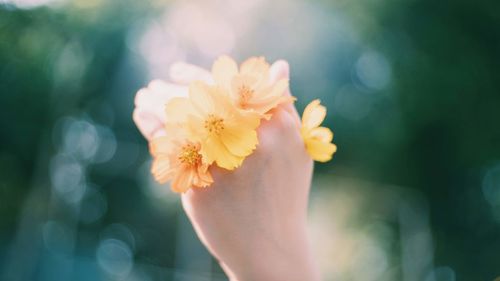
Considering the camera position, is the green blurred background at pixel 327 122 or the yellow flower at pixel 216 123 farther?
the green blurred background at pixel 327 122

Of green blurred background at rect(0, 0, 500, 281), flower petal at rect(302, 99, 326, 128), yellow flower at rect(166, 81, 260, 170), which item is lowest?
yellow flower at rect(166, 81, 260, 170)

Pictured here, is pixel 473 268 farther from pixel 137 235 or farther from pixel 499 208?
pixel 137 235

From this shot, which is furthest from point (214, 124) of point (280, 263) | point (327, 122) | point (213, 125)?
point (327, 122)

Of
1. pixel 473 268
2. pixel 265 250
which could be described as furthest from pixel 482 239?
pixel 265 250

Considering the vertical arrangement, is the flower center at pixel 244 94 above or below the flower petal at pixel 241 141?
above

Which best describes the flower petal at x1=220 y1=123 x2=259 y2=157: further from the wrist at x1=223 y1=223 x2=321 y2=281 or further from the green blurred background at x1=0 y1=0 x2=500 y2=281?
the green blurred background at x1=0 y1=0 x2=500 y2=281

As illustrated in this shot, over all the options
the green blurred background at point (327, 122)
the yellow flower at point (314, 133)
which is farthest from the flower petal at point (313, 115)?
the green blurred background at point (327, 122)

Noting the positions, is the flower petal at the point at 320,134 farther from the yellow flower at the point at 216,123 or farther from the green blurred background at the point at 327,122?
the green blurred background at the point at 327,122

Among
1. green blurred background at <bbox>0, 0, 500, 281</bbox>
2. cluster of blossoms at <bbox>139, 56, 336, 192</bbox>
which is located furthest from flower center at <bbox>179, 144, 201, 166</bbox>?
green blurred background at <bbox>0, 0, 500, 281</bbox>

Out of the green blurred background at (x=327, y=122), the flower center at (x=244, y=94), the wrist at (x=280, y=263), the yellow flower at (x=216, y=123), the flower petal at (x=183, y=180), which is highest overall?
the green blurred background at (x=327, y=122)
